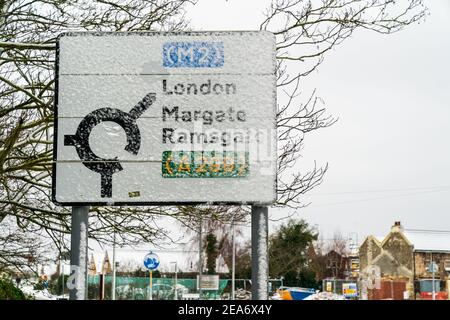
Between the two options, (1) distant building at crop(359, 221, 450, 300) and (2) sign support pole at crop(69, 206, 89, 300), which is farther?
(1) distant building at crop(359, 221, 450, 300)

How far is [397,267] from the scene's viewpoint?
168ft

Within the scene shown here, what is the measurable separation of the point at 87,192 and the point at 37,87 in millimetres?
4590

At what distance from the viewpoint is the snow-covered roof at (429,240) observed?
1956 inches

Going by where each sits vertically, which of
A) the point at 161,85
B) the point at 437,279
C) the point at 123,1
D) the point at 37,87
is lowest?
the point at 437,279

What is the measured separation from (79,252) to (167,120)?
59cm

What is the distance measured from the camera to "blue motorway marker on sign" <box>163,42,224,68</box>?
2336mm

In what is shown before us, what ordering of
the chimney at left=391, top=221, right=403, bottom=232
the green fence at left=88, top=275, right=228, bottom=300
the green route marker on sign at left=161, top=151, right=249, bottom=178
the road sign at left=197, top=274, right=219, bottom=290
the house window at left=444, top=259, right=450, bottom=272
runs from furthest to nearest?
1. the chimney at left=391, top=221, right=403, bottom=232
2. the house window at left=444, top=259, right=450, bottom=272
3. the green fence at left=88, top=275, right=228, bottom=300
4. the road sign at left=197, top=274, right=219, bottom=290
5. the green route marker on sign at left=161, top=151, right=249, bottom=178

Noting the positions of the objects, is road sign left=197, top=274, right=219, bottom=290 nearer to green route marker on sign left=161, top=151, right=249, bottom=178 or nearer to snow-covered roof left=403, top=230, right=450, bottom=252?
green route marker on sign left=161, top=151, right=249, bottom=178

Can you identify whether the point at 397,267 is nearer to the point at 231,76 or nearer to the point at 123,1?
the point at 123,1

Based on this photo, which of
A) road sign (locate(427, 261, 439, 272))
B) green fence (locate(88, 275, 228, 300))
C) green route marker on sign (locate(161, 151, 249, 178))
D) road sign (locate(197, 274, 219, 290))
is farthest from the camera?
road sign (locate(427, 261, 439, 272))

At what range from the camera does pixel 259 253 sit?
2.37m

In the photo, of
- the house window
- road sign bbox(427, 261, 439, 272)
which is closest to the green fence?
road sign bbox(427, 261, 439, 272)

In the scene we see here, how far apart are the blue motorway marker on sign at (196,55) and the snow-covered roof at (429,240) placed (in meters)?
50.0
